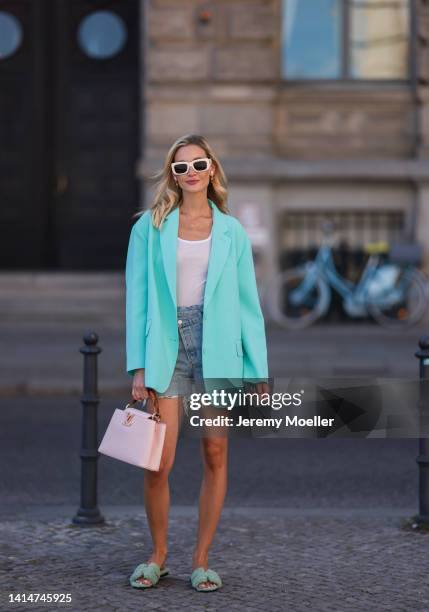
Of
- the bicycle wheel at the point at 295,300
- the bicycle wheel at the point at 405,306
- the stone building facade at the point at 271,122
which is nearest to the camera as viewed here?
the bicycle wheel at the point at 405,306

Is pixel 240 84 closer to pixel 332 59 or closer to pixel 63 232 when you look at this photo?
pixel 332 59

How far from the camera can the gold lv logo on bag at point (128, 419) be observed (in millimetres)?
5379

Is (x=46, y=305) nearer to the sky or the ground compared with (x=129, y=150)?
nearer to the ground

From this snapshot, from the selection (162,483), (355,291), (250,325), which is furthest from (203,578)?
(355,291)

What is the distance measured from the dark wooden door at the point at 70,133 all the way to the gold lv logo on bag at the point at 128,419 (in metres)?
13.1

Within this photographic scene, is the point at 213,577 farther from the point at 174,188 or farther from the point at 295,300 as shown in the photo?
the point at 295,300

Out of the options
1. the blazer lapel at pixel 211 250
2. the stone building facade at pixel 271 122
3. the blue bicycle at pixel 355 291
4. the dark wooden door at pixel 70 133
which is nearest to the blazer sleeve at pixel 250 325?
the blazer lapel at pixel 211 250

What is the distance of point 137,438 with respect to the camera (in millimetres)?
5352

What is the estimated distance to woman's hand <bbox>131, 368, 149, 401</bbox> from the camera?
540cm

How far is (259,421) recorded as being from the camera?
5418 mm

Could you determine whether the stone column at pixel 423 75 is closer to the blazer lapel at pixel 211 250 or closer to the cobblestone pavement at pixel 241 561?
the cobblestone pavement at pixel 241 561

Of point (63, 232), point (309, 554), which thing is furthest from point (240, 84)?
point (309, 554)

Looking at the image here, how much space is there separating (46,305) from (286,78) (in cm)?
431

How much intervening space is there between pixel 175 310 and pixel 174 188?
0.54 m
